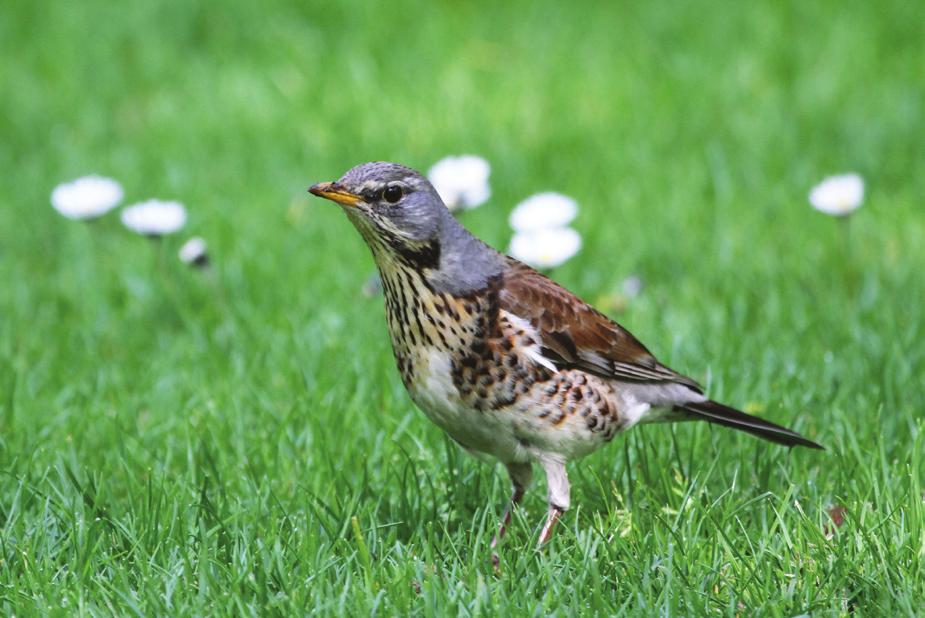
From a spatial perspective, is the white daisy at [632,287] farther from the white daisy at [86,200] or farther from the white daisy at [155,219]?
the white daisy at [86,200]

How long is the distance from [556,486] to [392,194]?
39.6 inches

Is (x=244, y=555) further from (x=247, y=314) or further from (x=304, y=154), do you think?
(x=304, y=154)

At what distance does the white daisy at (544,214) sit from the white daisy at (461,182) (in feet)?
0.66

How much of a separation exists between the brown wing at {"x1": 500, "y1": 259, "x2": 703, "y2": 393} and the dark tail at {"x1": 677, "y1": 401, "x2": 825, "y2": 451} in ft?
0.24

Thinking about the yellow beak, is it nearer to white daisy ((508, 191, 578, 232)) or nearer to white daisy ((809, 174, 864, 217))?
white daisy ((508, 191, 578, 232))

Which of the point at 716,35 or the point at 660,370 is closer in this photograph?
the point at 660,370

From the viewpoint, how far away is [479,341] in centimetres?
400

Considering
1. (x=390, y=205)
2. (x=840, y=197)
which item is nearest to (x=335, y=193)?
(x=390, y=205)

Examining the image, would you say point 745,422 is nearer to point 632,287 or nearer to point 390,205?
point 390,205

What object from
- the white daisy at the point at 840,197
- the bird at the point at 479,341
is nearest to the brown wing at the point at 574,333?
the bird at the point at 479,341

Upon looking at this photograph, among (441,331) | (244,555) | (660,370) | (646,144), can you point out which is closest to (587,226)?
(646,144)

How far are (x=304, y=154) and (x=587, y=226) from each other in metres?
1.95

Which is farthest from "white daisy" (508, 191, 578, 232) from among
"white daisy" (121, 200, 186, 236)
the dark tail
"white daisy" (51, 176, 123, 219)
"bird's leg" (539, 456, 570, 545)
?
"bird's leg" (539, 456, 570, 545)

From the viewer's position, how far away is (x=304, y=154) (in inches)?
314
